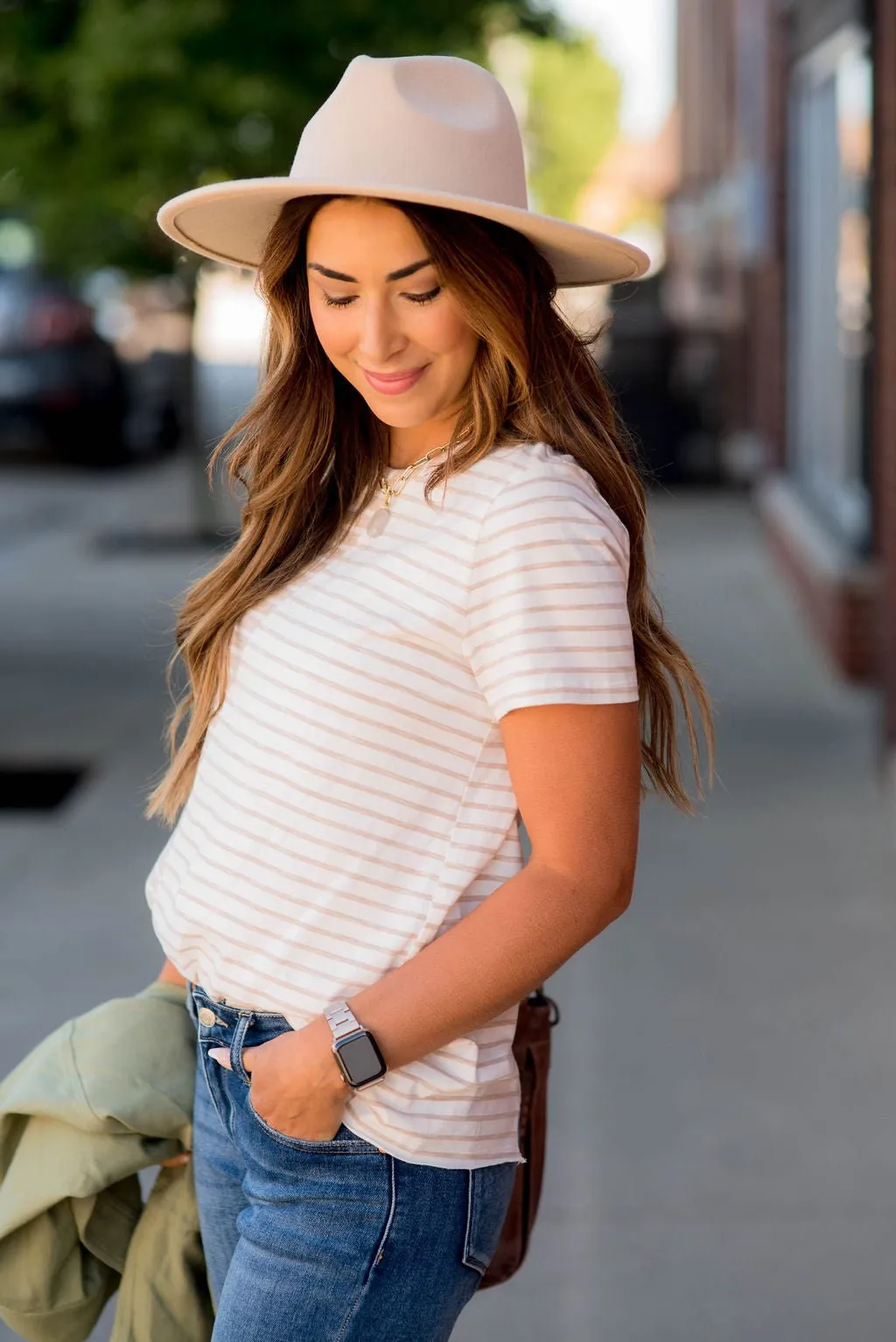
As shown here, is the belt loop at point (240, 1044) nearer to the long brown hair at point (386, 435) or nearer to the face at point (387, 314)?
the long brown hair at point (386, 435)

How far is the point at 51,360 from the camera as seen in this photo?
15.5m

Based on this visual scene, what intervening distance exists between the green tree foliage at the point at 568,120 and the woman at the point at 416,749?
48.9 meters

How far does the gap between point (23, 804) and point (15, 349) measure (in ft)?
32.0

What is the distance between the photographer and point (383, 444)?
2004 millimetres

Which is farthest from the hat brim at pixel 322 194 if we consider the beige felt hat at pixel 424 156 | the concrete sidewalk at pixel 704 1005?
the concrete sidewalk at pixel 704 1005

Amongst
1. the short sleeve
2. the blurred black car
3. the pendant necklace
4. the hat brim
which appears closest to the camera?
the short sleeve

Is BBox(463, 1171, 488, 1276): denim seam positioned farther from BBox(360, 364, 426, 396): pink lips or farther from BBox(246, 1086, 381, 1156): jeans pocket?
BBox(360, 364, 426, 396): pink lips

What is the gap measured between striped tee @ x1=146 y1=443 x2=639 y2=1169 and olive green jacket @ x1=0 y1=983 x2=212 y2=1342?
24 cm

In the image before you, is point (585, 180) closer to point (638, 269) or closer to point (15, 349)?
point (15, 349)

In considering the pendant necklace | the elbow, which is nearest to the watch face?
the elbow

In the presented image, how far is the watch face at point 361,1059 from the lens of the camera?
66.4 inches

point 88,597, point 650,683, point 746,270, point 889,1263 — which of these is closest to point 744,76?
point 746,270

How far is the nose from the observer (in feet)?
5.83

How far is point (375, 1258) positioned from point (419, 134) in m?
1.07
